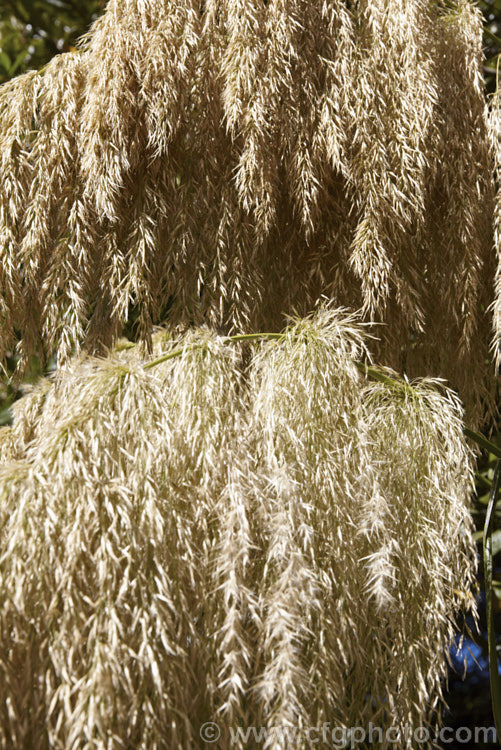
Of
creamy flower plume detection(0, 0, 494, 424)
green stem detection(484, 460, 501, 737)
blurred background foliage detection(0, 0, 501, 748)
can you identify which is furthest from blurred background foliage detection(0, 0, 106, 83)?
green stem detection(484, 460, 501, 737)

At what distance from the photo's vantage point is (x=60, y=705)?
73cm

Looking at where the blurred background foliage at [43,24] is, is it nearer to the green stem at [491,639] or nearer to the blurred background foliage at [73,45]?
the blurred background foliage at [73,45]

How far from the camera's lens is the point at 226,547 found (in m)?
0.80

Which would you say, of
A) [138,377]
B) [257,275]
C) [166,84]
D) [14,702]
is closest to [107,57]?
[166,84]

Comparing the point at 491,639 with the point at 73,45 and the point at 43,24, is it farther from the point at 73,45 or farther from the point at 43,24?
the point at 43,24

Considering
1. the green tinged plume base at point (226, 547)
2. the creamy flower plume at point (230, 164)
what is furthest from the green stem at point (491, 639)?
the creamy flower plume at point (230, 164)

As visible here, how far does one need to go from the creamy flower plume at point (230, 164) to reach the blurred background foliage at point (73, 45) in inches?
26.8

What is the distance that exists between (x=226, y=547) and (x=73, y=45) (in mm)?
1613

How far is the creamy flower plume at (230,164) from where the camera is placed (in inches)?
39.3

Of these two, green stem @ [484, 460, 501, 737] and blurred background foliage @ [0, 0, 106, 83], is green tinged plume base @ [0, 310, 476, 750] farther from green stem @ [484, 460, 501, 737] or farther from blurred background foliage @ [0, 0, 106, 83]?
blurred background foliage @ [0, 0, 106, 83]

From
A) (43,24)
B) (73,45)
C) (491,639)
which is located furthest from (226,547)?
(43,24)

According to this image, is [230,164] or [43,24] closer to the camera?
[230,164]

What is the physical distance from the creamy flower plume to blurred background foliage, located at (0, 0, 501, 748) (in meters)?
0.68

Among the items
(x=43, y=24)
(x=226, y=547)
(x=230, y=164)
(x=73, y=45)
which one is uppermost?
(x=43, y=24)
